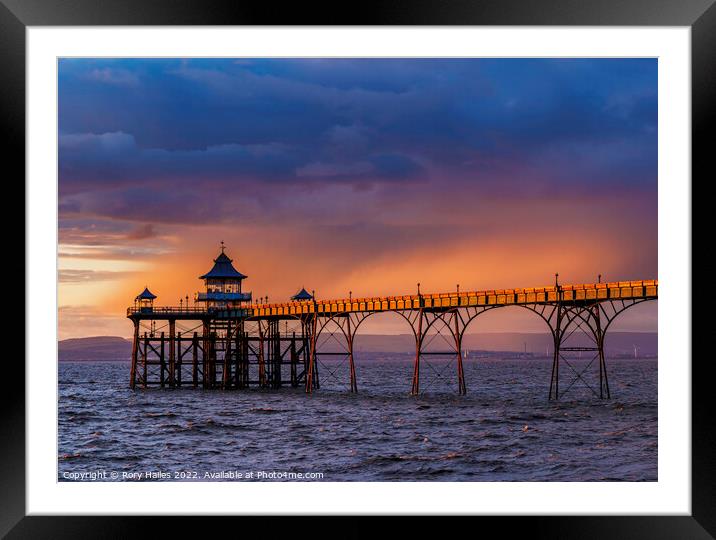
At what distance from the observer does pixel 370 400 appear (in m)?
57.5

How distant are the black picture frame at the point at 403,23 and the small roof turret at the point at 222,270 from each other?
5163 centimetres

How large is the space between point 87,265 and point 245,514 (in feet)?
188

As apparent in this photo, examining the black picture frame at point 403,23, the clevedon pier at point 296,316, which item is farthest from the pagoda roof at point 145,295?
the black picture frame at point 403,23

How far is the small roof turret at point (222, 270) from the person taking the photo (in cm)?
6925

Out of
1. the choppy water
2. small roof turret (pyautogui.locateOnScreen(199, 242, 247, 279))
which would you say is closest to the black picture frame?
the choppy water

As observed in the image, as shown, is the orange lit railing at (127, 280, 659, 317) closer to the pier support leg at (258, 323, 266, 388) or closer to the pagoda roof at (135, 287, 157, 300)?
the pier support leg at (258, 323, 266, 388)

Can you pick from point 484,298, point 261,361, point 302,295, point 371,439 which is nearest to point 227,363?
point 261,361

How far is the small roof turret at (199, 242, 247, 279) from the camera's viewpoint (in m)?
69.2

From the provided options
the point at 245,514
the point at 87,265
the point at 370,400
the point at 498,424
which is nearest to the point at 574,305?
the point at 498,424

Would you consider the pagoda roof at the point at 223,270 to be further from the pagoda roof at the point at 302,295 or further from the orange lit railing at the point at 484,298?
the orange lit railing at the point at 484,298

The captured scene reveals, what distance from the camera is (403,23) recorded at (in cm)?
1748

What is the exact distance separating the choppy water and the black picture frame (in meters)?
10.5

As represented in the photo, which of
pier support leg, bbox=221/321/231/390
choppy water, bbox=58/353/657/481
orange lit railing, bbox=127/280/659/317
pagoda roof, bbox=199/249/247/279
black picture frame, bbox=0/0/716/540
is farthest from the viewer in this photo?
pagoda roof, bbox=199/249/247/279

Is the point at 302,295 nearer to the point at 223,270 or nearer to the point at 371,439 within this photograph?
the point at 223,270
